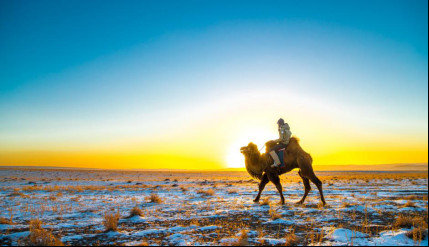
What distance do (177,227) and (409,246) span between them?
16.1ft

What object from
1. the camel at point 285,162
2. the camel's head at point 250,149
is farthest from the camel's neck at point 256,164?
the camel's head at point 250,149

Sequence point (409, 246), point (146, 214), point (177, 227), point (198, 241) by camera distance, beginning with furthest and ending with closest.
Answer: point (146, 214) → point (177, 227) → point (198, 241) → point (409, 246)

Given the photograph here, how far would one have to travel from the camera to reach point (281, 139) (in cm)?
1034

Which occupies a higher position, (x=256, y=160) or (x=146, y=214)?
(x=256, y=160)

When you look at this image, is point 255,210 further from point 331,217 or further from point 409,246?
point 409,246

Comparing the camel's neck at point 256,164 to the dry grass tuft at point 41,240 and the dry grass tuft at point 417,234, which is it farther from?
the dry grass tuft at point 41,240

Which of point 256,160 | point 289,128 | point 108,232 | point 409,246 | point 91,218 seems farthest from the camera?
point 256,160

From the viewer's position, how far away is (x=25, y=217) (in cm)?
861

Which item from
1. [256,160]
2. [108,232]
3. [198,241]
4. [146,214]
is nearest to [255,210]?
[256,160]

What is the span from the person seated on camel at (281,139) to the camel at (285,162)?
0.20 m

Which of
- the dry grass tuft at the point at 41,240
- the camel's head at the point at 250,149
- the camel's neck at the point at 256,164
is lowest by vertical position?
the dry grass tuft at the point at 41,240

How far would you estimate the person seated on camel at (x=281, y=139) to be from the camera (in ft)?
33.8

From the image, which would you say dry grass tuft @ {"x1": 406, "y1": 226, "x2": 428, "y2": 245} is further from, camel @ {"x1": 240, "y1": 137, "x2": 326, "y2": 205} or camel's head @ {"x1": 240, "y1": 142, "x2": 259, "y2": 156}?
camel's head @ {"x1": 240, "y1": 142, "x2": 259, "y2": 156}

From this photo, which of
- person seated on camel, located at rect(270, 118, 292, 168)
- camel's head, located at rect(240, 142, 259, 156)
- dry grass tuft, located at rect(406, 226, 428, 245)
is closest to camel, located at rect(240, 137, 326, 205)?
camel's head, located at rect(240, 142, 259, 156)
